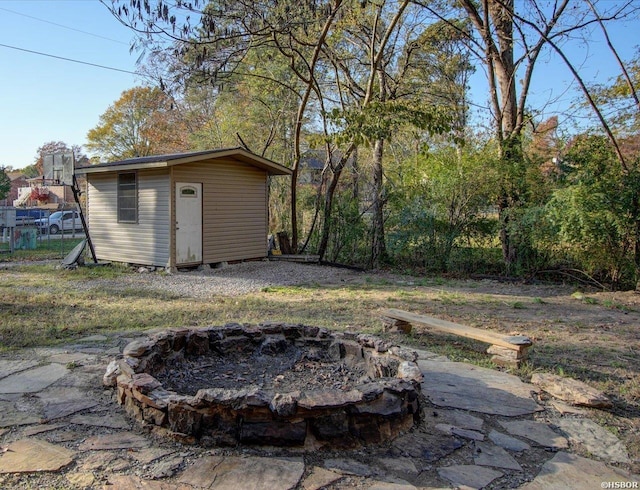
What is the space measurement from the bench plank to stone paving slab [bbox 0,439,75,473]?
10.8 ft

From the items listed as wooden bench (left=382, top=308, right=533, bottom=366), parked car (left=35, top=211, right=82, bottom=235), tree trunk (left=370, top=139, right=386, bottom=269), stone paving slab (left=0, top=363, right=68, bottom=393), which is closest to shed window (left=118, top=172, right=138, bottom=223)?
tree trunk (left=370, top=139, right=386, bottom=269)

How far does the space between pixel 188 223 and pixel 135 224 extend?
135 centimetres

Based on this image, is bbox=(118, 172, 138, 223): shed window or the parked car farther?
the parked car

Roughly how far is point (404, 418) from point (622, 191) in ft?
23.0

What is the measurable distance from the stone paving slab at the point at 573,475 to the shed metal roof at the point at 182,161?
8.73 meters

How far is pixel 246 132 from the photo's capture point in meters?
18.1

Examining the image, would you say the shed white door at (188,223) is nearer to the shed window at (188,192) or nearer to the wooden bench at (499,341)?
the shed window at (188,192)

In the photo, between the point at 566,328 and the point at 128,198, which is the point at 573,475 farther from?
the point at 128,198

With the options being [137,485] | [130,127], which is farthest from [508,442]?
[130,127]

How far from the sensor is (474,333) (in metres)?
4.37

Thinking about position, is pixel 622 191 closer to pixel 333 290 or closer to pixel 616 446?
Answer: pixel 333 290

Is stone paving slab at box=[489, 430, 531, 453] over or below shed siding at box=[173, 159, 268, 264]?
below

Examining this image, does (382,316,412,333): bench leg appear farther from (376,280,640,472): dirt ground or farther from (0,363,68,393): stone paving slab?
(0,363,68,393): stone paving slab

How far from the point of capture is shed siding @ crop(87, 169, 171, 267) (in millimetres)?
10227
